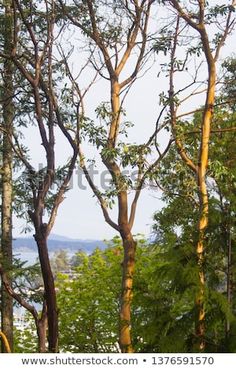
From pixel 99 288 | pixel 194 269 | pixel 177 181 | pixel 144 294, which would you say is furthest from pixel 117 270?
pixel 194 269

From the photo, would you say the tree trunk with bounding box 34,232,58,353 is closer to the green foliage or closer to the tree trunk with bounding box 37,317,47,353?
the tree trunk with bounding box 37,317,47,353

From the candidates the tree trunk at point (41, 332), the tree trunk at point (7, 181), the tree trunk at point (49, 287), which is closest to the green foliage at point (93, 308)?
the tree trunk at point (7, 181)

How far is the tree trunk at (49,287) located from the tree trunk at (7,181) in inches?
74.4

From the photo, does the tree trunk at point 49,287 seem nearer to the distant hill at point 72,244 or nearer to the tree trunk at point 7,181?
the tree trunk at point 7,181

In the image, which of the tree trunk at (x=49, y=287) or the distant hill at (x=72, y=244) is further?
the distant hill at (x=72, y=244)

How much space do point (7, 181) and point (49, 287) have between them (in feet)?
8.87

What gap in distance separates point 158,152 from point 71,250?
516 cm


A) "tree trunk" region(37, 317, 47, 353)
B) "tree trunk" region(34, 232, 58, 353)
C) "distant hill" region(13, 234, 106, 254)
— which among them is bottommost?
"tree trunk" region(37, 317, 47, 353)

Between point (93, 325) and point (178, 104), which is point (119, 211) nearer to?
point (178, 104)

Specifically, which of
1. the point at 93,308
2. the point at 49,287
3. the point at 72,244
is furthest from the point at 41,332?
the point at 72,244

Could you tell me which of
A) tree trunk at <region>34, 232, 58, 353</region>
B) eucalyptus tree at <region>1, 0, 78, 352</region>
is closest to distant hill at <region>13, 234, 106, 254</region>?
eucalyptus tree at <region>1, 0, 78, 352</region>

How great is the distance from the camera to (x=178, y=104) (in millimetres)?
7664

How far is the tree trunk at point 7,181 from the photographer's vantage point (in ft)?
27.9

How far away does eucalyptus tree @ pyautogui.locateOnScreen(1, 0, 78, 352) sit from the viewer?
6629 mm
